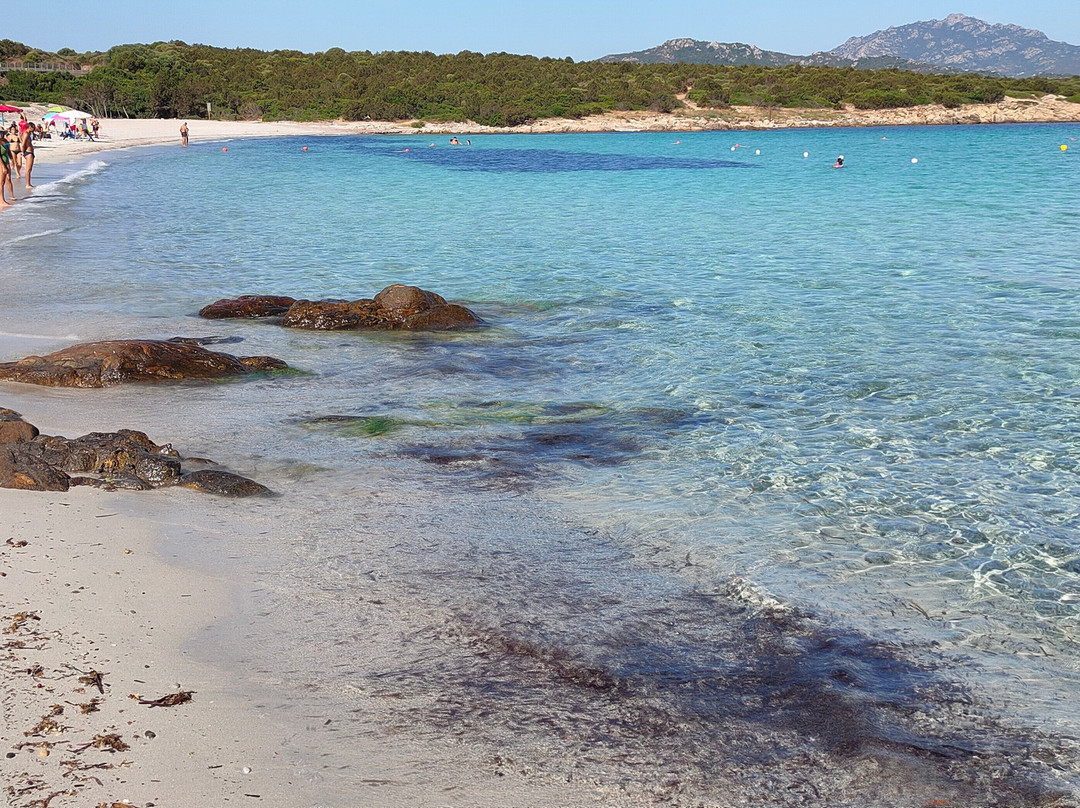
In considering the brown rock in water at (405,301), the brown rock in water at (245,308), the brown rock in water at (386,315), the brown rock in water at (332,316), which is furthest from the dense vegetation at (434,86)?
the brown rock in water at (405,301)

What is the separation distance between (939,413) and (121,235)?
19245 millimetres

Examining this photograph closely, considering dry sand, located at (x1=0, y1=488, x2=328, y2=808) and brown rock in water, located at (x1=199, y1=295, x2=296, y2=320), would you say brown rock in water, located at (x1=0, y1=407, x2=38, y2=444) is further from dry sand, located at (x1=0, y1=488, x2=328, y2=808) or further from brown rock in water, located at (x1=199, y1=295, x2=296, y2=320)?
brown rock in water, located at (x1=199, y1=295, x2=296, y2=320)

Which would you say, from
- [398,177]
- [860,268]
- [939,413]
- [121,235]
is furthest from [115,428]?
[398,177]

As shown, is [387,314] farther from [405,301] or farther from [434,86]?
[434,86]

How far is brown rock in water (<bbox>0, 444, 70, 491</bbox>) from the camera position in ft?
21.2

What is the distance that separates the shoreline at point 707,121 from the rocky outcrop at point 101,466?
77237 mm

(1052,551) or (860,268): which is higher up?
(860,268)

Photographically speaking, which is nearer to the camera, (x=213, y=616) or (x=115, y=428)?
(x=213, y=616)

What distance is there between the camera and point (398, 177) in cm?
4406

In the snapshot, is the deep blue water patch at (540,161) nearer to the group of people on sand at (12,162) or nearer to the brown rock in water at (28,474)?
the group of people on sand at (12,162)

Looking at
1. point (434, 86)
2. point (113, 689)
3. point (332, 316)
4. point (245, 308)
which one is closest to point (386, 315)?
point (332, 316)

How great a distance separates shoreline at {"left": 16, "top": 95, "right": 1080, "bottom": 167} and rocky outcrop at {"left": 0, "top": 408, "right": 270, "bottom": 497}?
77237mm

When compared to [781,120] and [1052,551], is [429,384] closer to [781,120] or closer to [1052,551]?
[1052,551]

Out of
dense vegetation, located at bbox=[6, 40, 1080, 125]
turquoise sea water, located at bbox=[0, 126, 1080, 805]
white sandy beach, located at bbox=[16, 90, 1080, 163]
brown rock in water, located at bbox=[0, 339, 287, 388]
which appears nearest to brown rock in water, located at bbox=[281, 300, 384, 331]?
turquoise sea water, located at bbox=[0, 126, 1080, 805]
